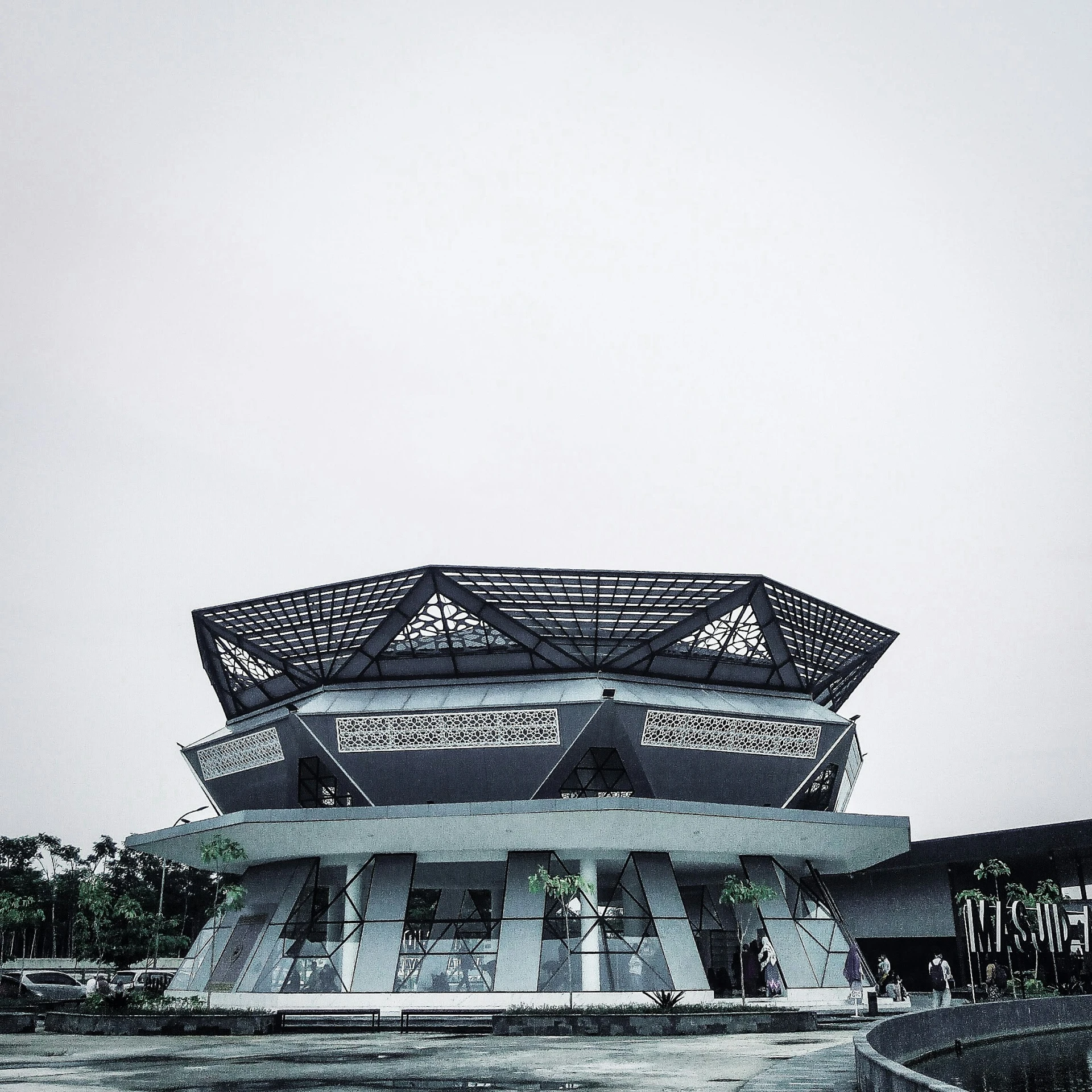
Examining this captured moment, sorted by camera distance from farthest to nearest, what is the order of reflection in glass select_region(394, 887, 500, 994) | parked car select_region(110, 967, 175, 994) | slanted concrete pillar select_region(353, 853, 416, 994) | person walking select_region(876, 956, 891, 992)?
person walking select_region(876, 956, 891, 992) < reflection in glass select_region(394, 887, 500, 994) < slanted concrete pillar select_region(353, 853, 416, 994) < parked car select_region(110, 967, 175, 994)

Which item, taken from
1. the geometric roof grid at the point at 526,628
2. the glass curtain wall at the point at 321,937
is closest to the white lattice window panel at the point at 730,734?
the geometric roof grid at the point at 526,628

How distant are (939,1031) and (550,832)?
19.7 meters

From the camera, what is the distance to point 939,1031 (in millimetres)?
23109

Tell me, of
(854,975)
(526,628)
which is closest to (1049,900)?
(854,975)

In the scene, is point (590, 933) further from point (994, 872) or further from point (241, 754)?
point (241, 754)

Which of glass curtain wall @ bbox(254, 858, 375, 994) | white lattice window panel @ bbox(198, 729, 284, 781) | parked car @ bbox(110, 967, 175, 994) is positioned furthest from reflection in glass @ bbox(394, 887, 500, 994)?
white lattice window panel @ bbox(198, 729, 284, 781)

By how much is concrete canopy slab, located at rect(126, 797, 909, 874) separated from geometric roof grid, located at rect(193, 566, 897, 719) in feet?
21.4

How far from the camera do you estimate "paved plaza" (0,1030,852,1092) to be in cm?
1691

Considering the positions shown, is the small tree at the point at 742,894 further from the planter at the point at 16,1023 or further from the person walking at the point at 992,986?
the planter at the point at 16,1023

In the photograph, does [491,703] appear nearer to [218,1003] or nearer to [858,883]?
[218,1003]

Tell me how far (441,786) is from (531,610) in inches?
317

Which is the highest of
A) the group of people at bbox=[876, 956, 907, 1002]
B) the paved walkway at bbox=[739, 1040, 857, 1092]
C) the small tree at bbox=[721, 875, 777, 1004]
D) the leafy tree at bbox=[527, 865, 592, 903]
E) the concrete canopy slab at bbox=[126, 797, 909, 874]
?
the concrete canopy slab at bbox=[126, 797, 909, 874]

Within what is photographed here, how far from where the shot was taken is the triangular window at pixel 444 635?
141 ft

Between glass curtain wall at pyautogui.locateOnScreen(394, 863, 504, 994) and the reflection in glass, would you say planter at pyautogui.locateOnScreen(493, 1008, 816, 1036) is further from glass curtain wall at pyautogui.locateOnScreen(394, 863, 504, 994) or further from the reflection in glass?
the reflection in glass
